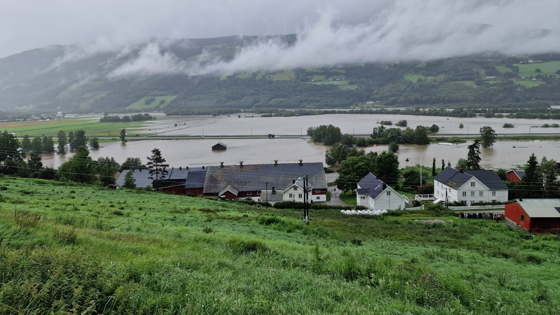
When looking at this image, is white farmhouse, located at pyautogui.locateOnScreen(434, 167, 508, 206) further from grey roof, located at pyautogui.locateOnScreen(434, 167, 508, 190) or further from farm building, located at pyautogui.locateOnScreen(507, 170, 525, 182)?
farm building, located at pyautogui.locateOnScreen(507, 170, 525, 182)

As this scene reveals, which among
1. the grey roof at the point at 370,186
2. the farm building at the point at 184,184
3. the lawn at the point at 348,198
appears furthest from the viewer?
the farm building at the point at 184,184

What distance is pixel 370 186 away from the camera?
136 feet

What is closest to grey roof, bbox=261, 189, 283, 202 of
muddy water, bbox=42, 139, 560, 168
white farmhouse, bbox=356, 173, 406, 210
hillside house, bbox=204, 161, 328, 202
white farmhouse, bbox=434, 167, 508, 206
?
hillside house, bbox=204, 161, 328, 202

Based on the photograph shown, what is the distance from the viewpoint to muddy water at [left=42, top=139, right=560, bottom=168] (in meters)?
63.3

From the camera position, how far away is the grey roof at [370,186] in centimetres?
3841

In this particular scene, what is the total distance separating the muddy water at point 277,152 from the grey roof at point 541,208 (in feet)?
103

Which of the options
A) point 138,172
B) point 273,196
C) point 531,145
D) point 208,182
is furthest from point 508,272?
point 531,145

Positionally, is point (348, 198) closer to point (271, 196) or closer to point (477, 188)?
point (271, 196)

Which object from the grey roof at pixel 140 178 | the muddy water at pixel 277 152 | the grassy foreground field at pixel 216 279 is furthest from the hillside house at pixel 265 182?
the grassy foreground field at pixel 216 279

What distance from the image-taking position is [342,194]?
45531 millimetres

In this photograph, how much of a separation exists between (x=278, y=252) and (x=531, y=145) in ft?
274

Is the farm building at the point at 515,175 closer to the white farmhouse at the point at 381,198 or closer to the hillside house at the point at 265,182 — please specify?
the white farmhouse at the point at 381,198

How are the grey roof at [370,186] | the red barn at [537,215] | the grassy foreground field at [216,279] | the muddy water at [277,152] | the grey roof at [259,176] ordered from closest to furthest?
the grassy foreground field at [216,279] → the red barn at [537,215] → the grey roof at [370,186] → the grey roof at [259,176] → the muddy water at [277,152]

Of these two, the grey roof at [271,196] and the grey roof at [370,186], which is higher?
the grey roof at [370,186]
